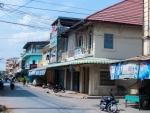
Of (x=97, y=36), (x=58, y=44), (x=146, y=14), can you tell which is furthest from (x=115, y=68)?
(x=58, y=44)

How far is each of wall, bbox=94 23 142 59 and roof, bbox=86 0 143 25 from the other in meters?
0.57

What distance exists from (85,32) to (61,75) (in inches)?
600

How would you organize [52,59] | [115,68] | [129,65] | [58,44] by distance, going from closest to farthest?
1. [129,65]
2. [115,68]
3. [58,44]
4. [52,59]

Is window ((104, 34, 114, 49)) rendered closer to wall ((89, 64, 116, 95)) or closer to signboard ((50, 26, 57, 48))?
wall ((89, 64, 116, 95))

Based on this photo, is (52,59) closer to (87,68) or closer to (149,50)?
(87,68)

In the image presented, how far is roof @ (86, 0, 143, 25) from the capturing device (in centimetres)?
3691

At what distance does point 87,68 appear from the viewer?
130 feet

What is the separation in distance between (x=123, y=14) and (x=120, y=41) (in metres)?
2.73

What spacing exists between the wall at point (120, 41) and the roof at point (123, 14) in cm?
57

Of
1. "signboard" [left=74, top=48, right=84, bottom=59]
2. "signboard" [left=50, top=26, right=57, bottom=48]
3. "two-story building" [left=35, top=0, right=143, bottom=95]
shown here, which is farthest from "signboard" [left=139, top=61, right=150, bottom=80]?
"signboard" [left=50, top=26, right=57, bottom=48]

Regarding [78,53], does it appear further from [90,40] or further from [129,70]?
[129,70]

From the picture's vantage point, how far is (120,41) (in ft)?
124

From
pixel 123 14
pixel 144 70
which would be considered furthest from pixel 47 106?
pixel 123 14

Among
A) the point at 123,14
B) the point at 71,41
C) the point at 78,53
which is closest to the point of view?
the point at 123,14
